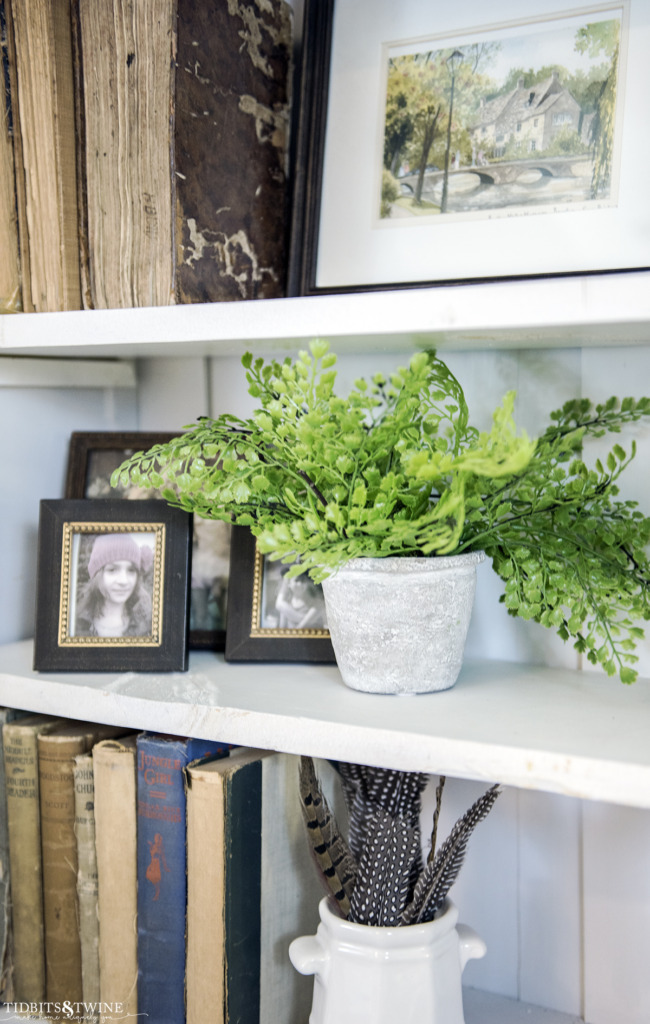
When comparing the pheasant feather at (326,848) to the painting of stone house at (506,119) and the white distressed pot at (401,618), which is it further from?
the painting of stone house at (506,119)

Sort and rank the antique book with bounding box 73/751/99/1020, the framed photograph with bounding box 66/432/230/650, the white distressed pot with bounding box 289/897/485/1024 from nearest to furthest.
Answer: the white distressed pot with bounding box 289/897/485/1024 < the antique book with bounding box 73/751/99/1020 < the framed photograph with bounding box 66/432/230/650

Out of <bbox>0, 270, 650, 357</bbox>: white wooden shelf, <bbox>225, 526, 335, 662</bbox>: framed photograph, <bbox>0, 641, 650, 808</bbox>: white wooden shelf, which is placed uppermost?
<bbox>0, 270, 650, 357</bbox>: white wooden shelf

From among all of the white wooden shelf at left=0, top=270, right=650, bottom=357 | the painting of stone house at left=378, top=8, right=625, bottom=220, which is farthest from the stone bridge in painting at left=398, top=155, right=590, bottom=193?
the white wooden shelf at left=0, top=270, right=650, bottom=357

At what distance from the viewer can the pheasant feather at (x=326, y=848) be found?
78 cm

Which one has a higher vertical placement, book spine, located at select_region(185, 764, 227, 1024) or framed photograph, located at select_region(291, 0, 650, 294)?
framed photograph, located at select_region(291, 0, 650, 294)

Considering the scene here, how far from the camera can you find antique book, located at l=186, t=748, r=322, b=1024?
76 centimetres

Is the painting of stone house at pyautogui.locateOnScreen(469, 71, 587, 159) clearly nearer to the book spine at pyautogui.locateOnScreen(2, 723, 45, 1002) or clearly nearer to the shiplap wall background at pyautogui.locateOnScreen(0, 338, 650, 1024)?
the shiplap wall background at pyautogui.locateOnScreen(0, 338, 650, 1024)

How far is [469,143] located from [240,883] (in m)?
0.70

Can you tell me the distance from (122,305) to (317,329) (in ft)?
0.77

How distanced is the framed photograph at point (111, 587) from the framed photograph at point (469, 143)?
29 centimetres

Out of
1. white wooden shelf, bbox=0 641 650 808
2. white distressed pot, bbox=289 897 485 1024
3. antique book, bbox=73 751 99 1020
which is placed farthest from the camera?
antique book, bbox=73 751 99 1020

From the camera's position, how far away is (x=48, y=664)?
2.83 feet

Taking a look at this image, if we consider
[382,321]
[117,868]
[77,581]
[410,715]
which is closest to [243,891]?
[117,868]

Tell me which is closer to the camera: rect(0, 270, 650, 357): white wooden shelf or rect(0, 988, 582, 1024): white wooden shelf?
rect(0, 270, 650, 357): white wooden shelf
